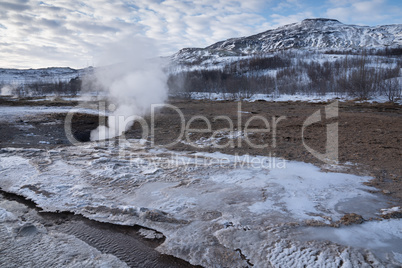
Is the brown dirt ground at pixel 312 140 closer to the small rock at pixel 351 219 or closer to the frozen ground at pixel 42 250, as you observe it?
the small rock at pixel 351 219

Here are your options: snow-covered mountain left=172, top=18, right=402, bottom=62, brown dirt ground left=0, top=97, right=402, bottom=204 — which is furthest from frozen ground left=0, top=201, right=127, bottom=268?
snow-covered mountain left=172, top=18, right=402, bottom=62

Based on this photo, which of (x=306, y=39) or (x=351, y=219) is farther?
(x=306, y=39)

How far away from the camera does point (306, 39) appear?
136125mm

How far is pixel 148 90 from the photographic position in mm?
15633

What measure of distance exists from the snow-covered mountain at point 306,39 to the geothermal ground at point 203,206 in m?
113

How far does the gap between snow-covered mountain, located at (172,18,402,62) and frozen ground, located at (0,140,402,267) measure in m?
114

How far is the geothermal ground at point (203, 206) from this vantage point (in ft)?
10.3

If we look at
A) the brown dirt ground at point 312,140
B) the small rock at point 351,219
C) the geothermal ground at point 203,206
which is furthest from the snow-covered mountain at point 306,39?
the small rock at point 351,219

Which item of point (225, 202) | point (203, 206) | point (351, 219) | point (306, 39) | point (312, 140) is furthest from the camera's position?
point (306, 39)

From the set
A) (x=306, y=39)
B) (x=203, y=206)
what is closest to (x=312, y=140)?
(x=203, y=206)

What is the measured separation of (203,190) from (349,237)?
8.53 ft

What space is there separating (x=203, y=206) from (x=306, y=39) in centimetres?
15517

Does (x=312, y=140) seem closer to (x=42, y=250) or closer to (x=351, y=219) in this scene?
(x=351, y=219)

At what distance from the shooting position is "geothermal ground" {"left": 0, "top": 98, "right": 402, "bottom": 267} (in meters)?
3.15
